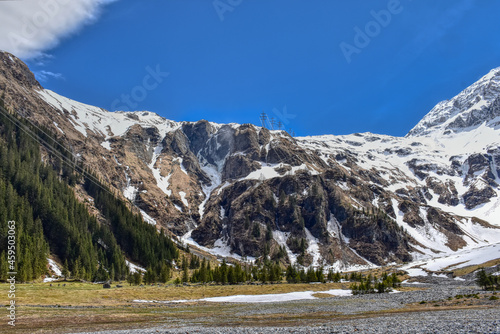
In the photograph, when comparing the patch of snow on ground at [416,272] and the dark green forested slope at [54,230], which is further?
the patch of snow on ground at [416,272]

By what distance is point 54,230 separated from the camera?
497ft

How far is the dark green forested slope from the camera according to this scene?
11931cm

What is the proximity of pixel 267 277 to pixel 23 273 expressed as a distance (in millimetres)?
79269

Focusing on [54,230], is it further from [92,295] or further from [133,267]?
[92,295]

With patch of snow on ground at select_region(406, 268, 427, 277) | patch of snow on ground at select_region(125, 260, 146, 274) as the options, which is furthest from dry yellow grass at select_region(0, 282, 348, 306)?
patch of snow on ground at select_region(406, 268, 427, 277)

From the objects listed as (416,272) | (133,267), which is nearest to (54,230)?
(133,267)

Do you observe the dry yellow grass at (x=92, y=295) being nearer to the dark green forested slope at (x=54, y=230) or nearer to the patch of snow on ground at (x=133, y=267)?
the dark green forested slope at (x=54, y=230)

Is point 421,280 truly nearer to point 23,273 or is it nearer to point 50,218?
point 23,273

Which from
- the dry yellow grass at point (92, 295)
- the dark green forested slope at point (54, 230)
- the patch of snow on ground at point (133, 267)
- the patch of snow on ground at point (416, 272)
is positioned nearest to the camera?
the dry yellow grass at point (92, 295)

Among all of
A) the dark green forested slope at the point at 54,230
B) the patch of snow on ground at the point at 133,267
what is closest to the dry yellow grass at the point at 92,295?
the dark green forested slope at the point at 54,230

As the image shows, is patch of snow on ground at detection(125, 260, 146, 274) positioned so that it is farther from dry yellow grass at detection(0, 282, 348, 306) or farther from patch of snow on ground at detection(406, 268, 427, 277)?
patch of snow on ground at detection(406, 268, 427, 277)

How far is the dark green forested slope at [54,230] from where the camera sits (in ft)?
391

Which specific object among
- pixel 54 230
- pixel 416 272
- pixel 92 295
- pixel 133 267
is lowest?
pixel 416 272

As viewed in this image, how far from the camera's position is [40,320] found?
38.9 meters
